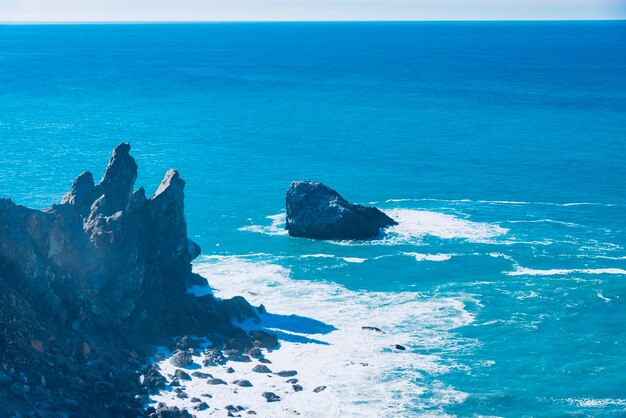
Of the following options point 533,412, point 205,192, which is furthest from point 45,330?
point 205,192

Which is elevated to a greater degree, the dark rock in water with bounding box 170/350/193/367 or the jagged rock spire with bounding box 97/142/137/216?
the jagged rock spire with bounding box 97/142/137/216

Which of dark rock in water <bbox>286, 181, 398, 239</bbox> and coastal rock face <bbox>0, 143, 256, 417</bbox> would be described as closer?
coastal rock face <bbox>0, 143, 256, 417</bbox>

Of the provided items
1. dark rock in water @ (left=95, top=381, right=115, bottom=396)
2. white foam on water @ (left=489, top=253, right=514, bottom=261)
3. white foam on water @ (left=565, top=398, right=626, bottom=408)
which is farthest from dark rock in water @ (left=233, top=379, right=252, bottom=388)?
white foam on water @ (left=489, top=253, right=514, bottom=261)

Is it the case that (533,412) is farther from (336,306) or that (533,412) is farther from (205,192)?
(205,192)

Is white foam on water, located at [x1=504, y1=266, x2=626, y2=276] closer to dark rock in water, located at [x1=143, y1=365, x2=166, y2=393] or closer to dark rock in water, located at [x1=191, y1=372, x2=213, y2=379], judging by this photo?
dark rock in water, located at [x1=191, y1=372, x2=213, y2=379]

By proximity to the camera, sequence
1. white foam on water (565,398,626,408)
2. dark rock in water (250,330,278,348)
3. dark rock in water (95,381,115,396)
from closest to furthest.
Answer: dark rock in water (95,381,115,396)
white foam on water (565,398,626,408)
dark rock in water (250,330,278,348)

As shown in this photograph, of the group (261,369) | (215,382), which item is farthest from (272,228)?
(215,382)

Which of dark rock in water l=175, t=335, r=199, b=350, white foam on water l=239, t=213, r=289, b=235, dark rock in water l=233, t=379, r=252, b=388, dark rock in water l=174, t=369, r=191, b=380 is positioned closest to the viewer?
dark rock in water l=233, t=379, r=252, b=388
